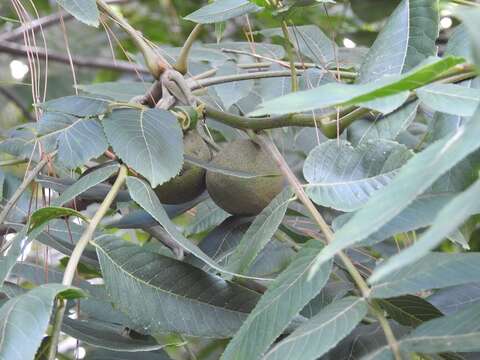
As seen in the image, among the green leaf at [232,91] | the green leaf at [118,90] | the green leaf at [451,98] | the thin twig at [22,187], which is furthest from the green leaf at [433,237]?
the green leaf at [118,90]

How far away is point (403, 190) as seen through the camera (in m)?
0.46

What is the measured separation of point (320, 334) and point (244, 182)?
366 mm

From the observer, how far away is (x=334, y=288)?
2.84 feet

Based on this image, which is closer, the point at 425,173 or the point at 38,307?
the point at 425,173

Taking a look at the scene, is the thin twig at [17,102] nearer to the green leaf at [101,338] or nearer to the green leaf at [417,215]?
the green leaf at [101,338]

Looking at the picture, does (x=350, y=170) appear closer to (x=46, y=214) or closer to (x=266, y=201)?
(x=266, y=201)

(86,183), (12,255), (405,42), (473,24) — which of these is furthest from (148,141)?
(473,24)

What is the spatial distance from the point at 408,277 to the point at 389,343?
0.17ft

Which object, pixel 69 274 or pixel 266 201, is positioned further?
pixel 266 201

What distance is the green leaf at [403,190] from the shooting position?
17.6 inches

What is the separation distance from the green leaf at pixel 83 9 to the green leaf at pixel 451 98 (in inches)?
15.0

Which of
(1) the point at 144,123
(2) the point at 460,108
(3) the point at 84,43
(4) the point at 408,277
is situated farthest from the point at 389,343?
(3) the point at 84,43

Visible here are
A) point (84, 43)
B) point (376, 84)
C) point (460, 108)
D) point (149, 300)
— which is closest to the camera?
point (376, 84)

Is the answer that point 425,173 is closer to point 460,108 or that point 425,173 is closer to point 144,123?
point 460,108
